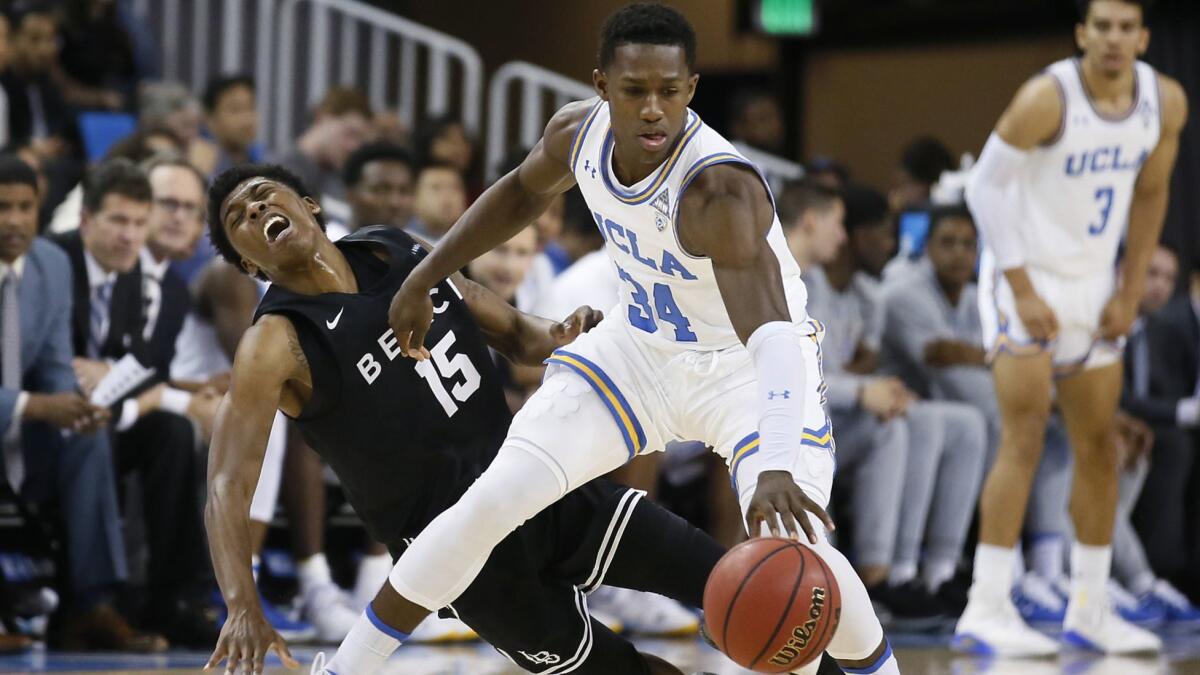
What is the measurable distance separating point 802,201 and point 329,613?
2.58 meters

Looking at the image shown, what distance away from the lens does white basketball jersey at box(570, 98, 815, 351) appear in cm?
364

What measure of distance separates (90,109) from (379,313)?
16.7ft

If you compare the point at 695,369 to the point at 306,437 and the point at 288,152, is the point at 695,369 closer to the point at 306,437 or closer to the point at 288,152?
the point at 306,437

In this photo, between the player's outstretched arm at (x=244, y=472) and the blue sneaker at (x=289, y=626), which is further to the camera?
the blue sneaker at (x=289, y=626)

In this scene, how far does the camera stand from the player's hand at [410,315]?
3.84 metres

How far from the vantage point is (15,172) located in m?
5.73

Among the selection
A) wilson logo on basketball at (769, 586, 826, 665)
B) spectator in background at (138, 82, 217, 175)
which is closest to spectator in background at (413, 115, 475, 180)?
spectator in background at (138, 82, 217, 175)

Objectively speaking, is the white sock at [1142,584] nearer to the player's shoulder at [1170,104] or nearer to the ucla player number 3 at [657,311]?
the player's shoulder at [1170,104]

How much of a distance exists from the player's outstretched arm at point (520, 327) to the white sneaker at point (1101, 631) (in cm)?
259

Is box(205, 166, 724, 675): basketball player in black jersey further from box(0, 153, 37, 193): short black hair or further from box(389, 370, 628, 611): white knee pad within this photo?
box(0, 153, 37, 193): short black hair

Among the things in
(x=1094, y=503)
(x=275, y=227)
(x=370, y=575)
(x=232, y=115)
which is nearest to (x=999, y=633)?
(x=1094, y=503)

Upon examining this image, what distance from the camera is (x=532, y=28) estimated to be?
43.0 ft

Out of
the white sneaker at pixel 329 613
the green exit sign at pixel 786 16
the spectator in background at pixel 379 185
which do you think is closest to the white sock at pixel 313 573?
the white sneaker at pixel 329 613

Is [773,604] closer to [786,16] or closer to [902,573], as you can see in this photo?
[902,573]
